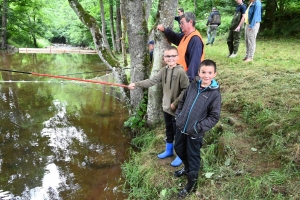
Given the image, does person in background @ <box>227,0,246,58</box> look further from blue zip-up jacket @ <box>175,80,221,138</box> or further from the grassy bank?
blue zip-up jacket @ <box>175,80,221,138</box>

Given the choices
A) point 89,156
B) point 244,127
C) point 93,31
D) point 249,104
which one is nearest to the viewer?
point 244,127

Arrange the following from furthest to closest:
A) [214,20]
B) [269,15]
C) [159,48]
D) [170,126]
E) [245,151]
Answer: [269,15] → [214,20] → [159,48] → [170,126] → [245,151]

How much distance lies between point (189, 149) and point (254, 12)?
4563 millimetres

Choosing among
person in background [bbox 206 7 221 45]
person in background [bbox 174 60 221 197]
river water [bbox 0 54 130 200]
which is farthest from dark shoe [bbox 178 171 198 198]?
person in background [bbox 206 7 221 45]

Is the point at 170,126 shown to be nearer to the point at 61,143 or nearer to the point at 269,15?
the point at 61,143

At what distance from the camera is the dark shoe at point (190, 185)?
9.85ft

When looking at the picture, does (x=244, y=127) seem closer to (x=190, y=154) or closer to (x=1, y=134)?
(x=190, y=154)

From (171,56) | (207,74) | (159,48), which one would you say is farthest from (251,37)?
(207,74)

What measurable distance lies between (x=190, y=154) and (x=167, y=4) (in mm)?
2681

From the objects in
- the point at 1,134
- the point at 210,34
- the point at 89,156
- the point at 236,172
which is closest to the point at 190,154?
the point at 236,172

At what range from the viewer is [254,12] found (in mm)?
5926

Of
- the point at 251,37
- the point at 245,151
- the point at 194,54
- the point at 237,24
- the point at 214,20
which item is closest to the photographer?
the point at 194,54

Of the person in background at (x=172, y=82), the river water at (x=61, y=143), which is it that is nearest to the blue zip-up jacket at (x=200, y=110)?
the person in background at (x=172, y=82)

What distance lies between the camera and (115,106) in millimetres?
7371
